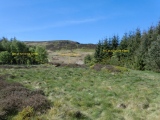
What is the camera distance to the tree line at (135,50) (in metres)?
31.7

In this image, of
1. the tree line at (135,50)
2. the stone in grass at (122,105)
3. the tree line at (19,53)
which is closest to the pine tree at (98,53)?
the tree line at (135,50)

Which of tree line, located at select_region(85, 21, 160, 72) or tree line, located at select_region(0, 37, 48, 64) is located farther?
tree line, located at select_region(0, 37, 48, 64)

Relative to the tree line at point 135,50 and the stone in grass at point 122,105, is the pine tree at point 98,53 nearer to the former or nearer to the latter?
the tree line at point 135,50

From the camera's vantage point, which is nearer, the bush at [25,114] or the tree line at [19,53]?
the bush at [25,114]

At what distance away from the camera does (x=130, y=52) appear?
4569cm

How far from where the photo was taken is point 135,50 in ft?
143

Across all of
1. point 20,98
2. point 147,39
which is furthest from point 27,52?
point 20,98

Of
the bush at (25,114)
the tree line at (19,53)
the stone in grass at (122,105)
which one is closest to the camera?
the bush at (25,114)

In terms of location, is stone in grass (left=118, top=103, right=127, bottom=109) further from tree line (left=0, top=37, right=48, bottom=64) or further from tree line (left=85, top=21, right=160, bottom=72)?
tree line (left=0, top=37, right=48, bottom=64)

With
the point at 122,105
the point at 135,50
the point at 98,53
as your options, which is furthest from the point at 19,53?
the point at 122,105

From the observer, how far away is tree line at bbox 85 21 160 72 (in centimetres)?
3167

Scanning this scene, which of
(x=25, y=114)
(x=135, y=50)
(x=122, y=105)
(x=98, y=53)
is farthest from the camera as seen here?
(x=98, y=53)

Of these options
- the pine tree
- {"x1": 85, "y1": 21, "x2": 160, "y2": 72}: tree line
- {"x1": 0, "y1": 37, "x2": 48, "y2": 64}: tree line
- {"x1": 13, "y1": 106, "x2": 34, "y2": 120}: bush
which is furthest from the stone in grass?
{"x1": 0, "y1": 37, "x2": 48, "y2": 64}: tree line

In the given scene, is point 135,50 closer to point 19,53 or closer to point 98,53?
point 98,53
